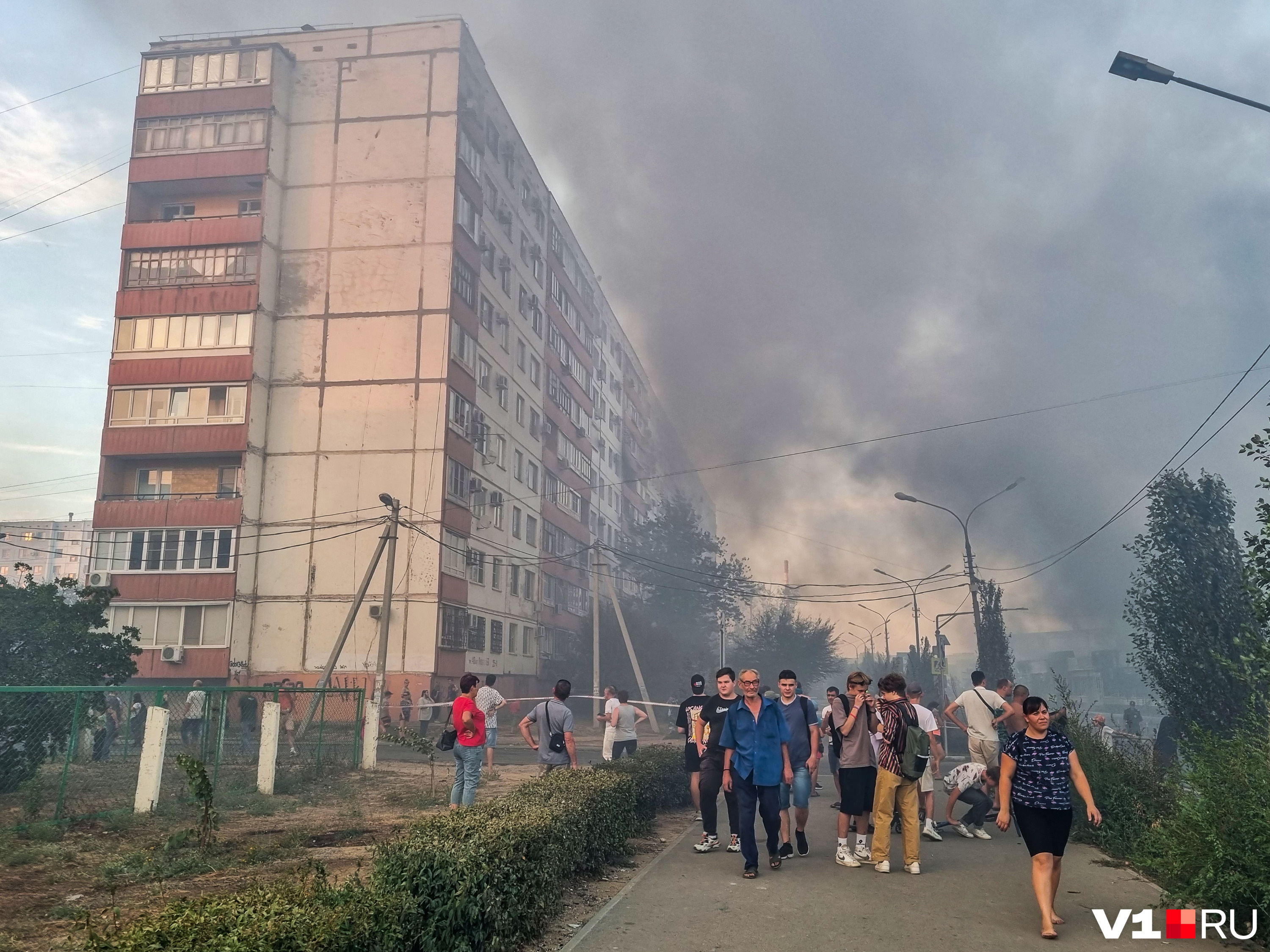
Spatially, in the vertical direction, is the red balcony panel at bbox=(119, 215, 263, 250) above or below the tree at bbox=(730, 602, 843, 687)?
above

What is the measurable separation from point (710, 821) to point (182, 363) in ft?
112

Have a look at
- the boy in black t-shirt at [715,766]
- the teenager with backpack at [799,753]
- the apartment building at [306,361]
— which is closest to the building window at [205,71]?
the apartment building at [306,361]

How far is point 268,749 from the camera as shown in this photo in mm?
14914

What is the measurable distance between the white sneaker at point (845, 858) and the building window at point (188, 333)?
113ft

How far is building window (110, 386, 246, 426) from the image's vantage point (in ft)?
122

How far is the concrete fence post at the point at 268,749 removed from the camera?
48.3 ft

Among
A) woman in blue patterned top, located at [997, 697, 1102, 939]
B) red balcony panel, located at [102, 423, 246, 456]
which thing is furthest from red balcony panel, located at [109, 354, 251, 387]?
woman in blue patterned top, located at [997, 697, 1102, 939]

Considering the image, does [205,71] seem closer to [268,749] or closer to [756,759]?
[268,749]

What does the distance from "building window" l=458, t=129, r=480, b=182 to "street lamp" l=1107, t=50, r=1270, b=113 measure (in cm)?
3375

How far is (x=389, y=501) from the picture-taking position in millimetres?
26812

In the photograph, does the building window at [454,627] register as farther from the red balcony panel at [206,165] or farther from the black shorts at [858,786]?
the black shorts at [858,786]

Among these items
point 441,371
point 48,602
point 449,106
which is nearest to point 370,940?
point 48,602

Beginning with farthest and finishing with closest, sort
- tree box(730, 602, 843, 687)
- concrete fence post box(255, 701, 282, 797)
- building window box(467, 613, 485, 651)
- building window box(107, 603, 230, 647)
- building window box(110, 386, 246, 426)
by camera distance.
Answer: tree box(730, 602, 843, 687), building window box(467, 613, 485, 651), building window box(110, 386, 246, 426), building window box(107, 603, 230, 647), concrete fence post box(255, 701, 282, 797)

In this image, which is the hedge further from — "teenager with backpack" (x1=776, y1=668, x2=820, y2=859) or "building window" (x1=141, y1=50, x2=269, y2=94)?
"building window" (x1=141, y1=50, x2=269, y2=94)
